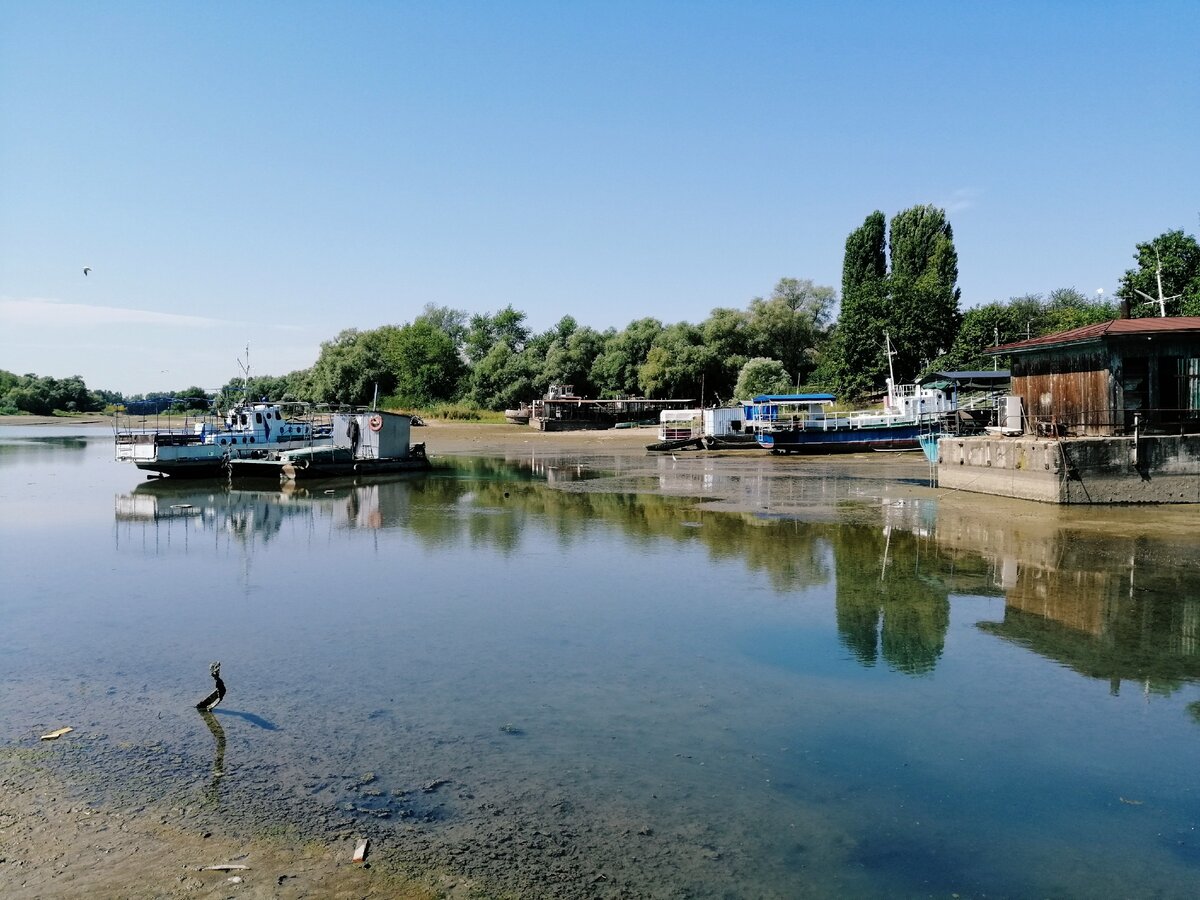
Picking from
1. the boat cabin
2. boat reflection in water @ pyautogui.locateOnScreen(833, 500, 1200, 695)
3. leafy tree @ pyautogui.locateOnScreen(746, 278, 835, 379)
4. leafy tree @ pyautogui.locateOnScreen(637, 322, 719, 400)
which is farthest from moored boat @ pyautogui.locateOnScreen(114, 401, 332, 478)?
leafy tree @ pyautogui.locateOnScreen(746, 278, 835, 379)

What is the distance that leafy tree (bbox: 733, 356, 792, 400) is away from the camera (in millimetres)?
73312

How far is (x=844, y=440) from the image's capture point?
48406 mm

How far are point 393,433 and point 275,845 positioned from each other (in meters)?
37.8

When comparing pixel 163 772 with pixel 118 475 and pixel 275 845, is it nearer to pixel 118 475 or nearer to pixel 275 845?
pixel 275 845

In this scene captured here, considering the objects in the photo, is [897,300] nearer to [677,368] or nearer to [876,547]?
A: [677,368]

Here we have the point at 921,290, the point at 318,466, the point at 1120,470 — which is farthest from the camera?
the point at 921,290

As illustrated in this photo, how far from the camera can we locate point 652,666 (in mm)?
10875

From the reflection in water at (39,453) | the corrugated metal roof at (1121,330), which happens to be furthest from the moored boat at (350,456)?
the corrugated metal roof at (1121,330)

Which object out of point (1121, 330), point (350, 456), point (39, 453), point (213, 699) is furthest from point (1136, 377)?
point (39, 453)

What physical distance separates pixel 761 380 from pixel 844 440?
26028 mm

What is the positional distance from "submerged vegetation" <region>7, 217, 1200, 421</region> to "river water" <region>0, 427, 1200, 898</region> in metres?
19.2

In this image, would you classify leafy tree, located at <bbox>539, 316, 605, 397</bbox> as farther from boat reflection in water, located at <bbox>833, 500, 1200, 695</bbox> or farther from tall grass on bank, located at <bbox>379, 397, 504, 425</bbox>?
boat reflection in water, located at <bbox>833, 500, 1200, 695</bbox>

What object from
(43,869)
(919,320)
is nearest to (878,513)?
(43,869)

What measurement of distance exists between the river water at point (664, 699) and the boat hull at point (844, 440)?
27055 millimetres
